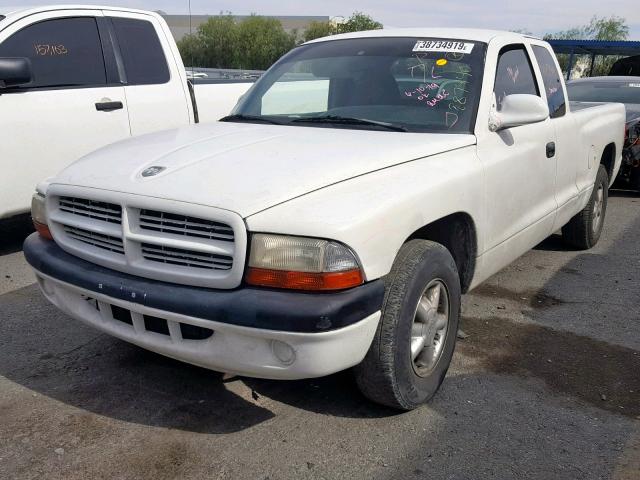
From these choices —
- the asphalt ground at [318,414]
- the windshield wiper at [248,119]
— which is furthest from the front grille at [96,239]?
the windshield wiper at [248,119]

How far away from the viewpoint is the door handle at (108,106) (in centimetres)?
548

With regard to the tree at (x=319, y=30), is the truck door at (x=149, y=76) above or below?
below

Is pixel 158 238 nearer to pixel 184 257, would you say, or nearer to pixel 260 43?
pixel 184 257

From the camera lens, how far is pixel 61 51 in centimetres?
538

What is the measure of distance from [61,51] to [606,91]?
696cm

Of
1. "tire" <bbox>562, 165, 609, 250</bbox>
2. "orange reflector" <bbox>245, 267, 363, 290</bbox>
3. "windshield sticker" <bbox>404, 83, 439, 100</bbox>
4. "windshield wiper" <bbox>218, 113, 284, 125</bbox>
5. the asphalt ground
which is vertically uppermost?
"windshield sticker" <bbox>404, 83, 439, 100</bbox>

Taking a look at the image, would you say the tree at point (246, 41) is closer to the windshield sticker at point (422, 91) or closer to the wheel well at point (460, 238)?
the windshield sticker at point (422, 91)

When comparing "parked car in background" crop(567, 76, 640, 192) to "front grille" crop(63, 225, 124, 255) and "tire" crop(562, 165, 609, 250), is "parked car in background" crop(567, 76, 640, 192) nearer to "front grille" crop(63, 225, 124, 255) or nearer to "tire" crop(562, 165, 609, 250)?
"tire" crop(562, 165, 609, 250)

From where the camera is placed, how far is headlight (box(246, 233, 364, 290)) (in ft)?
7.98

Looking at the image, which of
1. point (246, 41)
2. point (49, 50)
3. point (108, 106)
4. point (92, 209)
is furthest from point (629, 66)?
point (246, 41)

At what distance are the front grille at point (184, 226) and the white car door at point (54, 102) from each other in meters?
2.90

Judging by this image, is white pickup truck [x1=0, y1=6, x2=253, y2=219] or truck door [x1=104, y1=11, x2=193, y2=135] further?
truck door [x1=104, y1=11, x2=193, y2=135]

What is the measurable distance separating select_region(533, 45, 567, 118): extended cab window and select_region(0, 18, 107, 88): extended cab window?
3432mm

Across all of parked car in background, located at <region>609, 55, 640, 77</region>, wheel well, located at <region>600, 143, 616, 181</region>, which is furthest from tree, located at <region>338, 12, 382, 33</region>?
wheel well, located at <region>600, 143, 616, 181</region>
